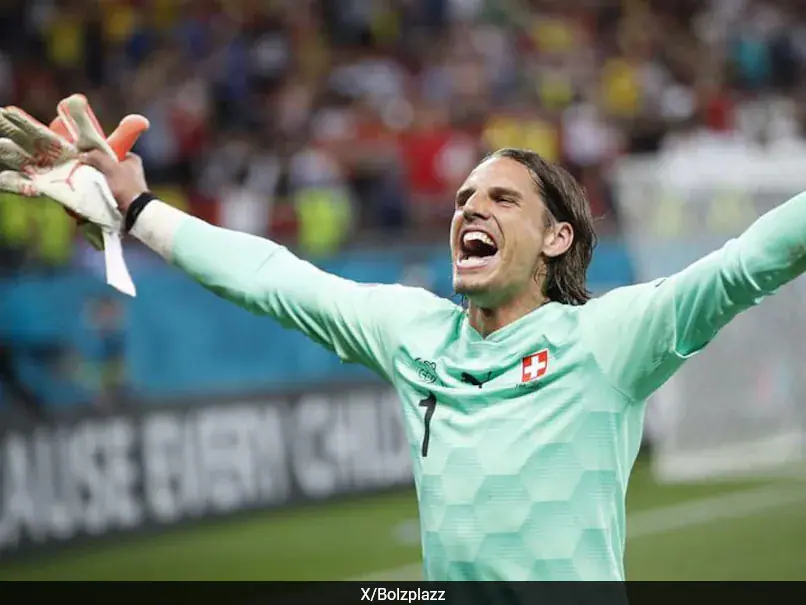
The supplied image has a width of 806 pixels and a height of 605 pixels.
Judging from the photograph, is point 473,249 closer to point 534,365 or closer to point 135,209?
point 534,365

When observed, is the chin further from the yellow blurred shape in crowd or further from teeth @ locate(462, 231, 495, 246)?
the yellow blurred shape in crowd

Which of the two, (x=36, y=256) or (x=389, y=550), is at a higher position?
(x=36, y=256)

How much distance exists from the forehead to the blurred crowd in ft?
21.8

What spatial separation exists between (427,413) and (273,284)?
0.57 meters

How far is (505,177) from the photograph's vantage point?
407 centimetres

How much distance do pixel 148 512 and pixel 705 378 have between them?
5270 millimetres

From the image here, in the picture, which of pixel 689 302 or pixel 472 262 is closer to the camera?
pixel 689 302

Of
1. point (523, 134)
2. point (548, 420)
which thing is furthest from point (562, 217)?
point (523, 134)

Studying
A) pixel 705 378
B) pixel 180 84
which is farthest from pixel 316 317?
pixel 180 84

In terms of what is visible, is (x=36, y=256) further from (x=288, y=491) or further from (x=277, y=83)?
(x=277, y=83)

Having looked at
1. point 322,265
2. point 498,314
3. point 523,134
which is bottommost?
point 498,314

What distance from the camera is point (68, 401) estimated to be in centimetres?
1016

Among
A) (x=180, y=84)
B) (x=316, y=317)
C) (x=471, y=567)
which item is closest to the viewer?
(x=471, y=567)

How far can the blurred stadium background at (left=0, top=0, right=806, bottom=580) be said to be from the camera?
10.0 m
